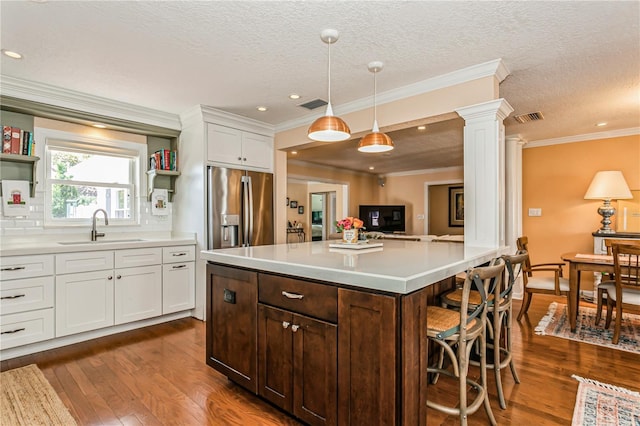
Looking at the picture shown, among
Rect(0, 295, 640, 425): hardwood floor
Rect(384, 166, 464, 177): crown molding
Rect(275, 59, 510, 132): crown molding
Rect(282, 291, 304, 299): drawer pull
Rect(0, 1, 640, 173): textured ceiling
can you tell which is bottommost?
Rect(0, 295, 640, 425): hardwood floor

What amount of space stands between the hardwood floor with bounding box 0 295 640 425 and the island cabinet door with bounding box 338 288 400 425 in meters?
0.58

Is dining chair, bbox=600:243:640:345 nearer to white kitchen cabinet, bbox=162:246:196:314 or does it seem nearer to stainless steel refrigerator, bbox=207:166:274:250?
stainless steel refrigerator, bbox=207:166:274:250

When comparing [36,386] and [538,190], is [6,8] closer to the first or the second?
[36,386]

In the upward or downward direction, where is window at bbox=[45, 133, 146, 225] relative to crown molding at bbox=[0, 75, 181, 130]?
downward

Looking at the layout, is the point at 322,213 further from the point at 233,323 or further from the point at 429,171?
the point at 233,323

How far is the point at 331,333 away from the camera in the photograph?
1.60 meters

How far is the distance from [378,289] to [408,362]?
332 mm

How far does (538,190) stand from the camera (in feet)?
17.6

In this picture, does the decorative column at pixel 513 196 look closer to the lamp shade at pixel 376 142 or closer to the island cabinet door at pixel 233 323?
the lamp shade at pixel 376 142

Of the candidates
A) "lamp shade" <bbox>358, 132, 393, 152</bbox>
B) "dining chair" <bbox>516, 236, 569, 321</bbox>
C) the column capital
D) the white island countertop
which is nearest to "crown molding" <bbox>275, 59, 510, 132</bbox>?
the column capital

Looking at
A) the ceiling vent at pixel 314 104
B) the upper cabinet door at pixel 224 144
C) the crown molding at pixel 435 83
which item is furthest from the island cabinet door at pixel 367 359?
the upper cabinet door at pixel 224 144

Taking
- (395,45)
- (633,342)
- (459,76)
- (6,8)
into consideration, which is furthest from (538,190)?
(6,8)

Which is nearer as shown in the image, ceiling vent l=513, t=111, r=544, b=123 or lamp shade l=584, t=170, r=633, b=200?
ceiling vent l=513, t=111, r=544, b=123

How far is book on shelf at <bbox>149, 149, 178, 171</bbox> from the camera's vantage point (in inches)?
158
